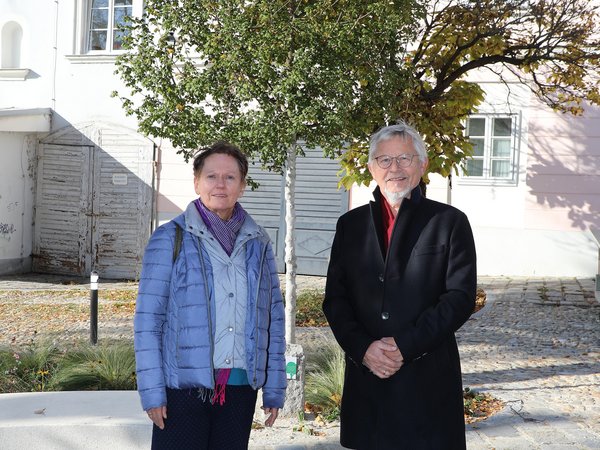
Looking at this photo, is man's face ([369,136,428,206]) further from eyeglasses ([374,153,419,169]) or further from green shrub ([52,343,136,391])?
green shrub ([52,343,136,391])

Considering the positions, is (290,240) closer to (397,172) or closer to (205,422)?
(397,172)

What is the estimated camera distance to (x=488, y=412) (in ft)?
21.0

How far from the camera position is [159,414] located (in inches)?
135

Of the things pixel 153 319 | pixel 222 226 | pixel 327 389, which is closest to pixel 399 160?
pixel 222 226

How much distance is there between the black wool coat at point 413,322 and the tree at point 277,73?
2825mm

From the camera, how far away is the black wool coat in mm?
3436

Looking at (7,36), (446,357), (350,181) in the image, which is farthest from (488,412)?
(7,36)

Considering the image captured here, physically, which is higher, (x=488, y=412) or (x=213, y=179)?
(x=213, y=179)

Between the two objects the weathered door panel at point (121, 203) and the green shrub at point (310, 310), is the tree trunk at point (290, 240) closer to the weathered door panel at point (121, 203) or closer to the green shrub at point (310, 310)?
the green shrub at point (310, 310)

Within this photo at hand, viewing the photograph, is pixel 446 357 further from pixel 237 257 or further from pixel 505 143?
pixel 505 143

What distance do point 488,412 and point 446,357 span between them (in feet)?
10.1

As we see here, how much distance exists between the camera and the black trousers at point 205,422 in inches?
136

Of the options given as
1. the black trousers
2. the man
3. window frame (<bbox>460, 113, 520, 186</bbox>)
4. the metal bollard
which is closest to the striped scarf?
the man

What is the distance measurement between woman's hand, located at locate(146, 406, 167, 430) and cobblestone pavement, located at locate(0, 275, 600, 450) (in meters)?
2.33
